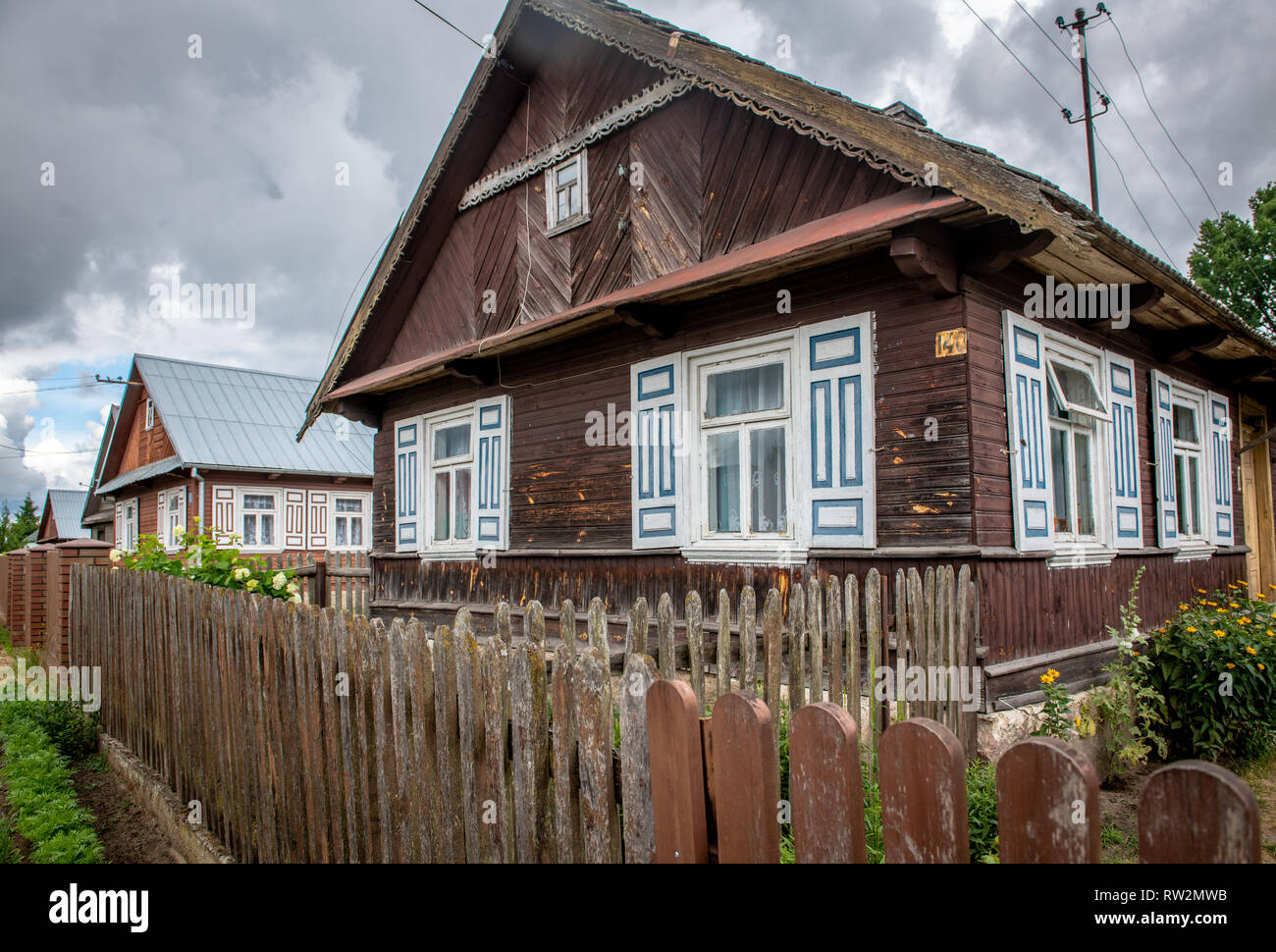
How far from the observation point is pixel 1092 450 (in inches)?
288

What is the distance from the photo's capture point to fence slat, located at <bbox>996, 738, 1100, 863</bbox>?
1.16 m

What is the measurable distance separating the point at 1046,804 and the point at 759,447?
18.8 feet

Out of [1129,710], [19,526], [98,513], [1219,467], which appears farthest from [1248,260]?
[19,526]

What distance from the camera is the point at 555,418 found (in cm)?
868

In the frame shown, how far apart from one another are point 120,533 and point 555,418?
26250mm

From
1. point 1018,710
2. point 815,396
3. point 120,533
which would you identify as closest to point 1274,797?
point 1018,710

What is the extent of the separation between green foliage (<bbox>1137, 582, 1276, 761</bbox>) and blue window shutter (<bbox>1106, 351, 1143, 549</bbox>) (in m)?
1.07

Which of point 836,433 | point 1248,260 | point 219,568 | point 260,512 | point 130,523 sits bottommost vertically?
point 219,568

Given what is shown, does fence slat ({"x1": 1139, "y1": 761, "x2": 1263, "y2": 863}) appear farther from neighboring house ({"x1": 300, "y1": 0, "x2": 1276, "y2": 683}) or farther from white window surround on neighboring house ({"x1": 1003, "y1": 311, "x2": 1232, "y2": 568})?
white window surround on neighboring house ({"x1": 1003, "y1": 311, "x2": 1232, "y2": 568})

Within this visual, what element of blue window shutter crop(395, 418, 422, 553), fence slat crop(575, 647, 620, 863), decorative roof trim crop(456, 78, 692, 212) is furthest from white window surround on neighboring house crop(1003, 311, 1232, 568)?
blue window shutter crop(395, 418, 422, 553)

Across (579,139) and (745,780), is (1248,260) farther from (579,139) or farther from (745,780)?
(745,780)

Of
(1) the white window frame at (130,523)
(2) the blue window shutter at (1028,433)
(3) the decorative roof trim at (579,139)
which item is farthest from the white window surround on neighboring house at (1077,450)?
(1) the white window frame at (130,523)
